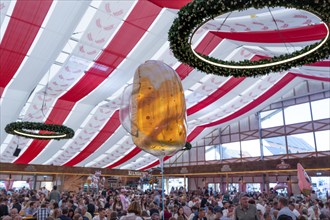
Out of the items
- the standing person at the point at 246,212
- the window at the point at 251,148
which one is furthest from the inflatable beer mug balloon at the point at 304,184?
the window at the point at 251,148

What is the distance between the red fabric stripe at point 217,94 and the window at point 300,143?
560cm

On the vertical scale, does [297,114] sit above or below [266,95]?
below

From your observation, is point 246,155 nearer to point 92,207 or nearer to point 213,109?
point 213,109

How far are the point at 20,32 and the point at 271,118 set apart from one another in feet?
46.3

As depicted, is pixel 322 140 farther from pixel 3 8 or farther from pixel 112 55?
pixel 3 8

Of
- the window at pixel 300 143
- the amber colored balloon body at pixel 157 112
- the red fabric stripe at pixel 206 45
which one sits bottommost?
the amber colored balloon body at pixel 157 112

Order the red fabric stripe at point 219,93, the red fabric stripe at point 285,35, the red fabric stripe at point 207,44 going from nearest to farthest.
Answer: the red fabric stripe at point 285,35
the red fabric stripe at point 207,44
the red fabric stripe at point 219,93

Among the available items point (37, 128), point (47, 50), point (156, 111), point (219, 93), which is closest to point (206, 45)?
point (219, 93)

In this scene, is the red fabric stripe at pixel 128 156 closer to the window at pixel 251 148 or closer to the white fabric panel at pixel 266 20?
the window at pixel 251 148

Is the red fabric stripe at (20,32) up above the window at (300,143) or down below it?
above

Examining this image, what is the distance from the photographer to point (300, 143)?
1546cm

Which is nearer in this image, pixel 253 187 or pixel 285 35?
pixel 285 35

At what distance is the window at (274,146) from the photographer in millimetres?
16078

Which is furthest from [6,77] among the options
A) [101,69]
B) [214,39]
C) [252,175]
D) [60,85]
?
[252,175]
